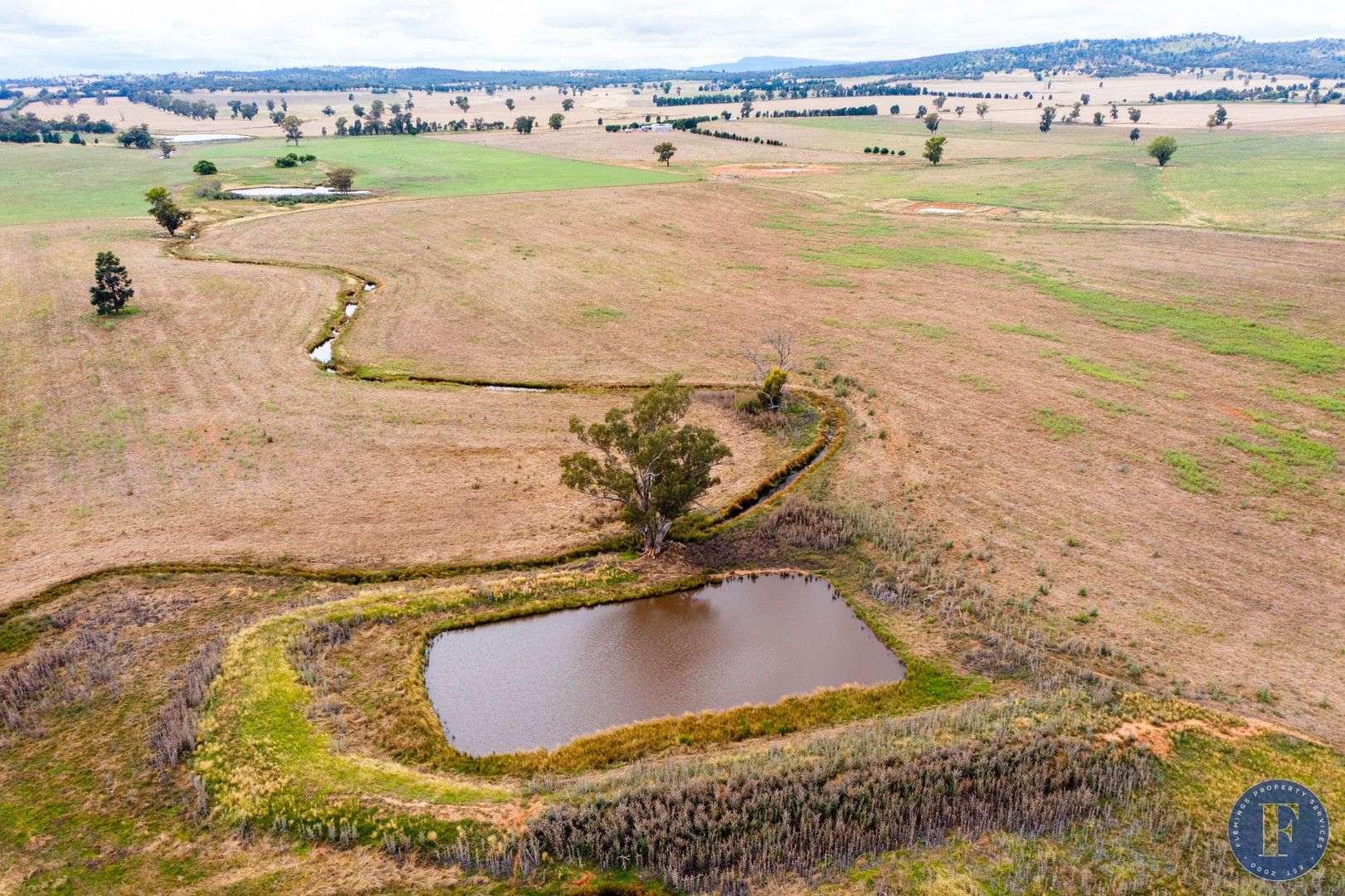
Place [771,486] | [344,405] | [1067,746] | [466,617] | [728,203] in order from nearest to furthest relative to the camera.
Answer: [1067,746]
[466,617]
[771,486]
[344,405]
[728,203]

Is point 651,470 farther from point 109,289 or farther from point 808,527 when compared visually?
point 109,289

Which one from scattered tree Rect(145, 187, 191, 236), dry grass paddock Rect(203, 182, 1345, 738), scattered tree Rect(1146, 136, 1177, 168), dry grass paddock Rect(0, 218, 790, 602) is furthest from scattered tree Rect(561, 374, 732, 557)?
scattered tree Rect(1146, 136, 1177, 168)

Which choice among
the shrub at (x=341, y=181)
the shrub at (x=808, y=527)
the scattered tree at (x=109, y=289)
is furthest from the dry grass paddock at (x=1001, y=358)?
the scattered tree at (x=109, y=289)

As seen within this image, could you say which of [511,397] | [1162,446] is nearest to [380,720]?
[511,397]

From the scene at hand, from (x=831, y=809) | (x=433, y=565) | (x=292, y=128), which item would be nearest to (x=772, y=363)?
(x=433, y=565)

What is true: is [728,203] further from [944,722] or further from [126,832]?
[126,832]

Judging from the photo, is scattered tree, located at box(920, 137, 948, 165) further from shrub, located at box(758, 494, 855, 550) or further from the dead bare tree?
shrub, located at box(758, 494, 855, 550)

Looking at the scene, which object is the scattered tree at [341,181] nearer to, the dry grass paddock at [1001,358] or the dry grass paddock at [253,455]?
the dry grass paddock at [1001,358]
